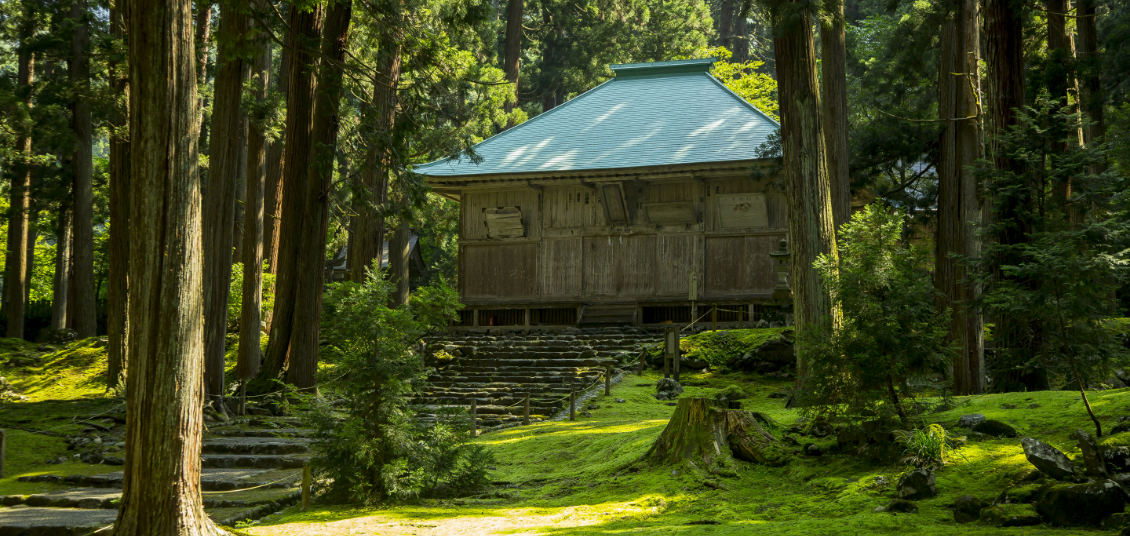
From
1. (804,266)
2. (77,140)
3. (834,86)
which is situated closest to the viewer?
(804,266)

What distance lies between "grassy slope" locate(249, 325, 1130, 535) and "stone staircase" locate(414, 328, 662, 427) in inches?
181

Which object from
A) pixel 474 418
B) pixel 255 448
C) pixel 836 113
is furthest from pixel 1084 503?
pixel 836 113

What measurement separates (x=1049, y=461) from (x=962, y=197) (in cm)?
798

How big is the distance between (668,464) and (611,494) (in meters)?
0.73

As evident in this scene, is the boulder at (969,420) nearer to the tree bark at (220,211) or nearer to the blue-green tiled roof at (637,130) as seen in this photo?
the tree bark at (220,211)

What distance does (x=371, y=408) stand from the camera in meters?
7.42

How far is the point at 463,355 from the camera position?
17.7 meters

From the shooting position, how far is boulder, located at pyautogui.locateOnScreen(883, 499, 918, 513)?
5840 millimetres

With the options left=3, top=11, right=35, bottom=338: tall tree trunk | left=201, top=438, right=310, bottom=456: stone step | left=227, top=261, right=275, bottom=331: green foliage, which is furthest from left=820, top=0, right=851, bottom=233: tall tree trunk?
left=3, top=11, right=35, bottom=338: tall tree trunk

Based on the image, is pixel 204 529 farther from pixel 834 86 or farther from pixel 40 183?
pixel 40 183

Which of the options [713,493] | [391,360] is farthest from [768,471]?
[391,360]

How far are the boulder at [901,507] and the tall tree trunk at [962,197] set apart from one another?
6.30 meters

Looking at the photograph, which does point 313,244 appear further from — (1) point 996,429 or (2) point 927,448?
(1) point 996,429

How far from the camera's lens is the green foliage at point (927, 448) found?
662 cm
